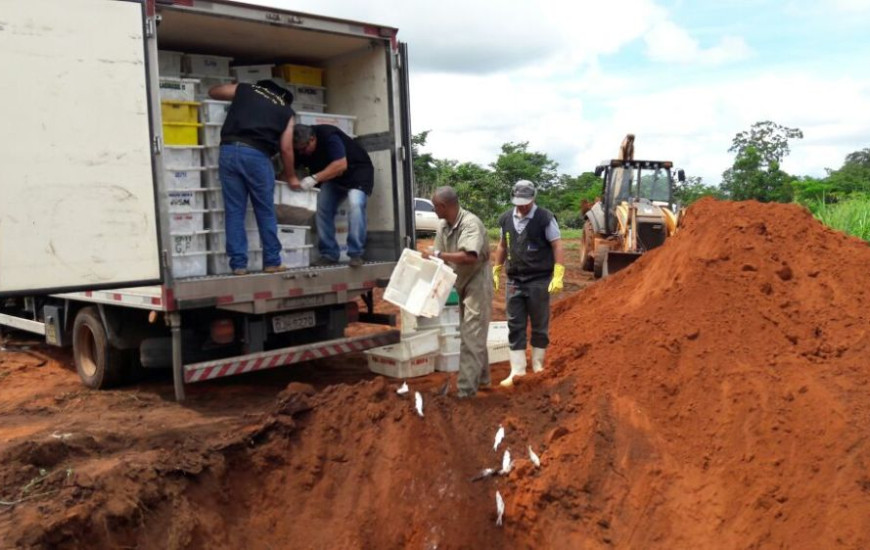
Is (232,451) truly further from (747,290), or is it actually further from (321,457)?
(747,290)

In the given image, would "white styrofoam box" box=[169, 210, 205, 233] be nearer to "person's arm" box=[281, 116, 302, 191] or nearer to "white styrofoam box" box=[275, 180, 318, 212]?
"white styrofoam box" box=[275, 180, 318, 212]

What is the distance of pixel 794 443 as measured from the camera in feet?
15.5

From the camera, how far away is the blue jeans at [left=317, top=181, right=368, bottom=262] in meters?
7.25

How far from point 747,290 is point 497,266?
2.12 meters

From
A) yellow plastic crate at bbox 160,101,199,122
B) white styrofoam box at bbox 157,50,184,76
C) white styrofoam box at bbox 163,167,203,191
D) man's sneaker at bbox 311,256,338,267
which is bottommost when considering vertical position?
man's sneaker at bbox 311,256,338,267

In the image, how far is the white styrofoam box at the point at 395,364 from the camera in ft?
24.0

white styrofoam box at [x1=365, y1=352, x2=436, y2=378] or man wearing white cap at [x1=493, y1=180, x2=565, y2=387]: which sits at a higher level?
man wearing white cap at [x1=493, y1=180, x2=565, y2=387]

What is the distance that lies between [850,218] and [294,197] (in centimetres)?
1034

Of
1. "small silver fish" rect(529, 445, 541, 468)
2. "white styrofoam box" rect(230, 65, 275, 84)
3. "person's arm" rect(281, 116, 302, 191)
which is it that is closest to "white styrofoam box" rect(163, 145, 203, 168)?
"person's arm" rect(281, 116, 302, 191)

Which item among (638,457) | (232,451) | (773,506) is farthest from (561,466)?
(232,451)

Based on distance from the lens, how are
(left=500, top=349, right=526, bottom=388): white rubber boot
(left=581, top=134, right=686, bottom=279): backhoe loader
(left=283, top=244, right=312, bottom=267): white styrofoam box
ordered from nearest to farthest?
1. (left=500, top=349, right=526, bottom=388): white rubber boot
2. (left=283, top=244, right=312, bottom=267): white styrofoam box
3. (left=581, top=134, right=686, bottom=279): backhoe loader

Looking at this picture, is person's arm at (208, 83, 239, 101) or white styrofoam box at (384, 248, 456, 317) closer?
white styrofoam box at (384, 248, 456, 317)

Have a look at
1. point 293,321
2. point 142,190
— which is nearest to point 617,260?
point 293,321

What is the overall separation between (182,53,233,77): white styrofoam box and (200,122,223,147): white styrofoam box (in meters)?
0.94
